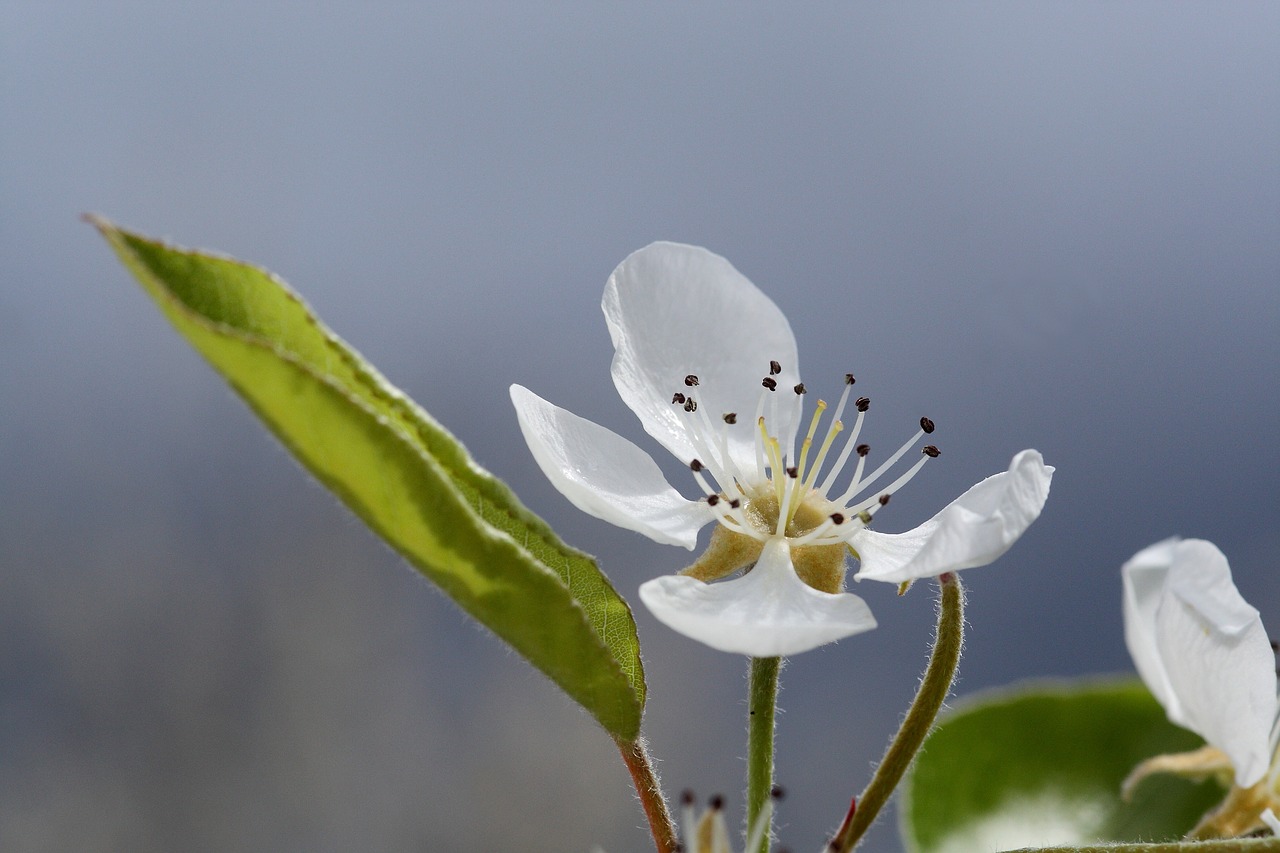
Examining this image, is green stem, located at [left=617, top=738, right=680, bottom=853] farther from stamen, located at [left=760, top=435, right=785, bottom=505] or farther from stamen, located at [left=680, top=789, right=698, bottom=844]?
stamen, located at [left=760, top=435, right=785, bottom=505]

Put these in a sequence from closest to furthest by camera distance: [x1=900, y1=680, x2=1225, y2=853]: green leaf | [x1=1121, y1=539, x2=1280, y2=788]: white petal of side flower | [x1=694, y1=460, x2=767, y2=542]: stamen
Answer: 1. [x1=1121, y1=539, x2=1280, y2=788]: white petal of side flower
2. [x1=694, y1=460, x2=767, y2=542]: stamen
3. [x1=900, y1=680, x2=1225, y2=853]: green leaf

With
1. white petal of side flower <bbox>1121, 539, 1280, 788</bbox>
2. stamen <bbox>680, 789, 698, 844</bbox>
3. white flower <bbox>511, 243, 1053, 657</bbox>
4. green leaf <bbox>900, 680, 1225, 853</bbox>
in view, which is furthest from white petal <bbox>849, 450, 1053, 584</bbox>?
green leaf <bbox>900, 680, 1225, 853</bbox>

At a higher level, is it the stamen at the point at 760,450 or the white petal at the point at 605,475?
the stamen at the point at 760,450

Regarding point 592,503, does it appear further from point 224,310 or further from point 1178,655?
point 1178,655

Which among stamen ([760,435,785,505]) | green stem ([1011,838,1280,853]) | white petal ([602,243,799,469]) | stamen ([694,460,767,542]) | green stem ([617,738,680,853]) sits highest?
white petal ([602,243,799,469])

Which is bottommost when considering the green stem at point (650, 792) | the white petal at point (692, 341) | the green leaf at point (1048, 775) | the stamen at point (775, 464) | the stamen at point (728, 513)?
the green stem at point (650, 792)

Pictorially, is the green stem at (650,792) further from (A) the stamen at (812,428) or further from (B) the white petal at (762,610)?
(A) the stamen at (812,428)

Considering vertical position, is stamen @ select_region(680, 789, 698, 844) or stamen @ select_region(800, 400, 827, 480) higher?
stamen @ select_region(800, 400, 827, 480)

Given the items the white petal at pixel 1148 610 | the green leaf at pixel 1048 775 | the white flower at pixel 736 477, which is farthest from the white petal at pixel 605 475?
the green leaf at pixel 1048 775

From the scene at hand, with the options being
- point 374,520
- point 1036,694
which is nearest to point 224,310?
point 374,520
